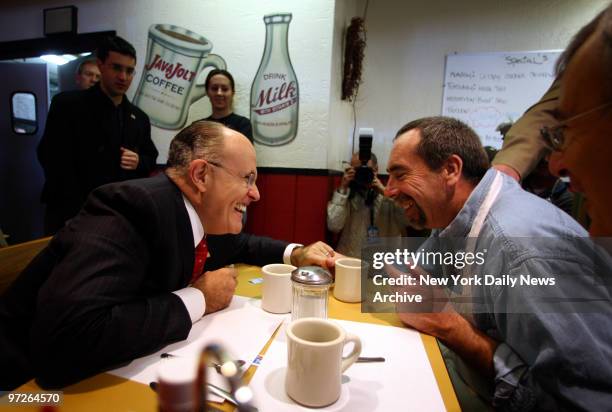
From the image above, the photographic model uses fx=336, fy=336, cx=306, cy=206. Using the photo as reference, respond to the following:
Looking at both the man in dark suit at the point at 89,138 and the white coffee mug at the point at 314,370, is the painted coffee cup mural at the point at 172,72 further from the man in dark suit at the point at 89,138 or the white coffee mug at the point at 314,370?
the white coffee mug at the point at 314,370

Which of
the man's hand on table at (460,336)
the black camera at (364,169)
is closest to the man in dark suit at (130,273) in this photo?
the man's hand on table at (460,336)

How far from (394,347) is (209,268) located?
2.15 ft

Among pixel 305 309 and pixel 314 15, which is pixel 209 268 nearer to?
pixel 305 309

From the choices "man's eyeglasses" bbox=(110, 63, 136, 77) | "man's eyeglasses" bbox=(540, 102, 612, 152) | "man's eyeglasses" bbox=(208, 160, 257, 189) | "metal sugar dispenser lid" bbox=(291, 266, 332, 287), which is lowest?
"metal sugar dispenser lid" bbox=(291, 266, 332, 287)

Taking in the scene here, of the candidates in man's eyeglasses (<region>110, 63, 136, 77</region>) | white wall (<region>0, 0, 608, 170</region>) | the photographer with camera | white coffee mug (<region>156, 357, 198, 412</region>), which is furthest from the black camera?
white coffee mug (<region>156, 357, 198, 412</region>)

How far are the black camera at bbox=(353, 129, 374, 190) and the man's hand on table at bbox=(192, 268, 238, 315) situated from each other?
53.0 inches

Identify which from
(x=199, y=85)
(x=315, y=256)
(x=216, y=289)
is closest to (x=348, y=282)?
(x=315, y=256)

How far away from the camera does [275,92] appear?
7.56 ft

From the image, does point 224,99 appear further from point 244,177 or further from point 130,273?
point 130,273

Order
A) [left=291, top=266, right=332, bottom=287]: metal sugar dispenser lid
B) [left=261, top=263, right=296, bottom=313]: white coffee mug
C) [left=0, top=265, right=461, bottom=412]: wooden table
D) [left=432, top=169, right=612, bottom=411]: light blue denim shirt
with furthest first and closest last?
1. [left=261, top=263, right=296, bottom=313]: white coffee mug
2. [left=291, top=266, right=332, bottom=287]: metal sugar dispenser lid
3. [left=432, top=169, right=612, bottom=411]: light blue denim shirt
4. [left=0, top=265, right=461, bottom=412]: wooden table

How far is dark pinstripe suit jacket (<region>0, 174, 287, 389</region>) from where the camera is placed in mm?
591

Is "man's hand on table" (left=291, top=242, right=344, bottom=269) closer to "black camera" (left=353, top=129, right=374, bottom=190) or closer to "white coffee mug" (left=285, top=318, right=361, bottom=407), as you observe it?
"white coffee mug" (left=285, top=318, right=361, bottom=407)

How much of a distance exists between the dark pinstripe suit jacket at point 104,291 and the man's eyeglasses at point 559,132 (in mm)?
787

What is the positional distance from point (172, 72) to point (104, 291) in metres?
2.30
